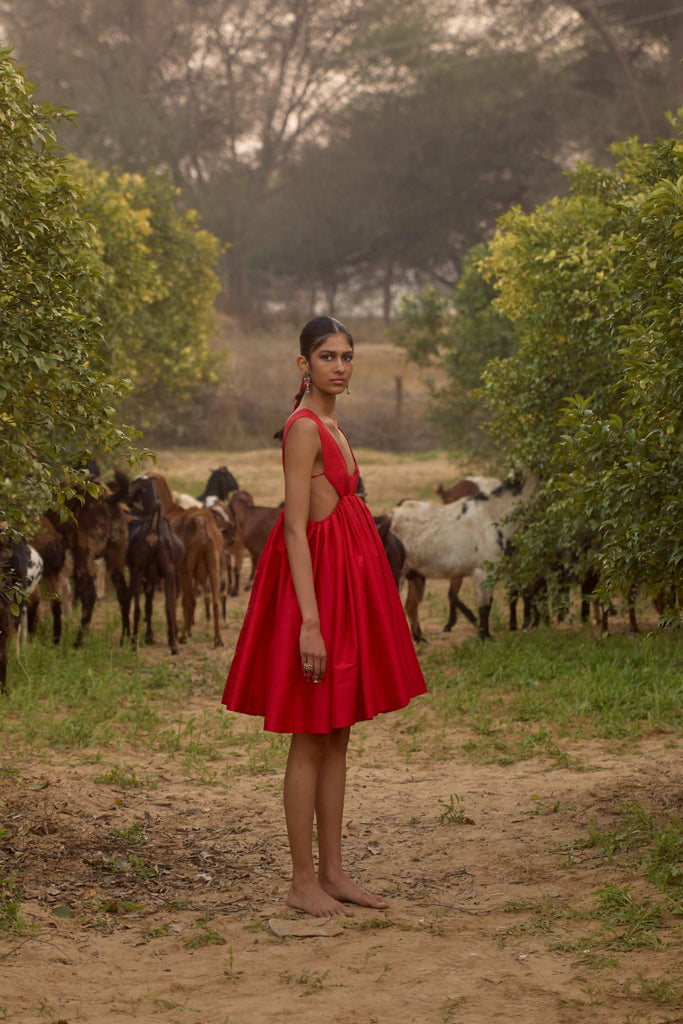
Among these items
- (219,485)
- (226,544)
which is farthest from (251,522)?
(219,485)

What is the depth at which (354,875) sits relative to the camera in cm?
530

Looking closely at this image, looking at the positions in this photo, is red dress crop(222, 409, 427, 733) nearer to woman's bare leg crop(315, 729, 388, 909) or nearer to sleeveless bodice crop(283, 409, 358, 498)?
sleeveless bodice crop(283, 409, 358, 498)

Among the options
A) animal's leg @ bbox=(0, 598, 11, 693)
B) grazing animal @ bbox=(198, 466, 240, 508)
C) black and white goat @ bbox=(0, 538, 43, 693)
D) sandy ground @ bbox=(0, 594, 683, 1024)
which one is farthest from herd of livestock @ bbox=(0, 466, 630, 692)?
grazing animal @ bbox=(198, 466, 240, 508)

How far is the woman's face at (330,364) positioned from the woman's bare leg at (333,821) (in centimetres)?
152

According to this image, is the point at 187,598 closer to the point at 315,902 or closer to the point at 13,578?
the point at 13,578

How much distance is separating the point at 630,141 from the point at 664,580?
582 centimetres

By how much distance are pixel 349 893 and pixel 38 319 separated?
3106mm

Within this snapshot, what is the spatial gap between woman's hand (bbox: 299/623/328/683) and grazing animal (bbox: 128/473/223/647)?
6.80m

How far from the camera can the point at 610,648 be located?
9711 mm

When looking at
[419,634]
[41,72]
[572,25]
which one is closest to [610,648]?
[419,634]

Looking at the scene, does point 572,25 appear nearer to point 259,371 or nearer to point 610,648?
point 259,371

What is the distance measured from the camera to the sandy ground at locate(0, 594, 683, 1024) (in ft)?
13.0

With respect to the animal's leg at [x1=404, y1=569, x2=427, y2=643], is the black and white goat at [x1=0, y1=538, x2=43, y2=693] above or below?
above

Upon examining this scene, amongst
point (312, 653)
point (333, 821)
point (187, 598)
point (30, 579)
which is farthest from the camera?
point (187, 598)
